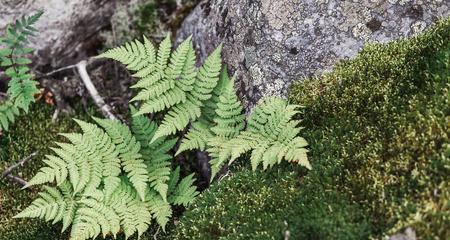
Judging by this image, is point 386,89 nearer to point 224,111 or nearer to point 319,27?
point 319,27

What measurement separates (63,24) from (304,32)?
148 inches

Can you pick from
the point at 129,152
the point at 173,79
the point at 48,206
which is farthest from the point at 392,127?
the point at 48,206

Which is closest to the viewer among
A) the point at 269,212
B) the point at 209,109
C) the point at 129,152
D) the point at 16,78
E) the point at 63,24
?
the point at 269,212

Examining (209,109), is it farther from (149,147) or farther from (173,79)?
(149,147)

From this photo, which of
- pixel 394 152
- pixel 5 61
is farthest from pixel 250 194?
pixel 5 61

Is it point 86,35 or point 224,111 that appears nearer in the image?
point 224,111

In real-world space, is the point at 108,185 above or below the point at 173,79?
below

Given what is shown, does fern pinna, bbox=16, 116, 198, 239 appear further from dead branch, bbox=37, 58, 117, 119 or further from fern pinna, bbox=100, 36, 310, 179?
dead branch, bbox=37, 58, 117, 119

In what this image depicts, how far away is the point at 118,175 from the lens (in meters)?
6.06

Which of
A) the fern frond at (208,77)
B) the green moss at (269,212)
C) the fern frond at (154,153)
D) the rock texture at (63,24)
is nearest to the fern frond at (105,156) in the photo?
the fern frond at (154,153)

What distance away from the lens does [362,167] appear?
4.86 metres

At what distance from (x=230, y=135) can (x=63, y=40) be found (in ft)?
11.4

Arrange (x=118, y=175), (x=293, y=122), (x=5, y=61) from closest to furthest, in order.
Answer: (x=293, y=122)
(x=118, y=175)
(x=5, y=61)

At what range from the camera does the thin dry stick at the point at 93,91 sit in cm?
714
